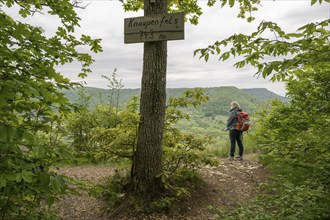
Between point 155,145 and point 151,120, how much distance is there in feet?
1.32

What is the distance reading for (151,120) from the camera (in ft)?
13.2

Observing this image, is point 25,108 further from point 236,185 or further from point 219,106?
point 219,106

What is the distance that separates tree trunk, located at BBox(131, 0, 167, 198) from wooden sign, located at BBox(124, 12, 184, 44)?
0.53ft

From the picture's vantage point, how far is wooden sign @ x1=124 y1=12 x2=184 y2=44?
12.1 feet

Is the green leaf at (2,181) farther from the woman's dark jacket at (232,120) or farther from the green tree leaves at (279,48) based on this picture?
the woman's dark jacket at (232,120)

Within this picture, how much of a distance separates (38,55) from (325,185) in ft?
10.2

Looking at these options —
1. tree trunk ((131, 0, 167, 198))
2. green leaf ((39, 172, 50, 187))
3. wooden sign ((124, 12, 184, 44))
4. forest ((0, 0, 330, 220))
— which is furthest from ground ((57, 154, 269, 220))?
wooden sign ((124, 12, 184, 44))

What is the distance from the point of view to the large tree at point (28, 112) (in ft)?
5.06

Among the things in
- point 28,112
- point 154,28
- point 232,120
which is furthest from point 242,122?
point 28,112

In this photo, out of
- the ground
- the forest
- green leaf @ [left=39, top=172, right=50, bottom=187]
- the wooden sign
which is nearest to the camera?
green leaf @ [left=39, top=172, right=50, bottom=187]

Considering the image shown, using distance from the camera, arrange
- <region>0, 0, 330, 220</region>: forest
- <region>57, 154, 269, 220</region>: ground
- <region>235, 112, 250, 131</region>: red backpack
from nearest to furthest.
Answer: <region>0, 0, 330, 220</region>: forest → <region>57, 154, 269, 220</region>: ground → <region>235, 112, 250, 131</region>: red backpack

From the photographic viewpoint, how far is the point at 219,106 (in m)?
168

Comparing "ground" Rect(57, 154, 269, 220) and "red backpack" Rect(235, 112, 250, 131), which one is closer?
"ground" Rect(57, 154, 269, 220)

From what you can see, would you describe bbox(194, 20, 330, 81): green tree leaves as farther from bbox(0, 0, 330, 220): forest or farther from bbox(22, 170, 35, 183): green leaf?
bbox(22, 170, 35, 183): green leaf
